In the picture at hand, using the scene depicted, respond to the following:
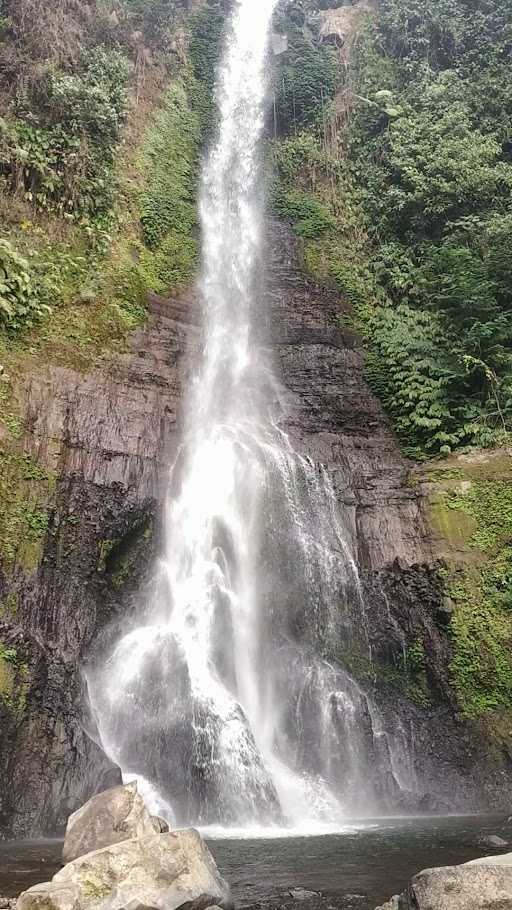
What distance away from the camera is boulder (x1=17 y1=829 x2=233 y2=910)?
14.6 ft

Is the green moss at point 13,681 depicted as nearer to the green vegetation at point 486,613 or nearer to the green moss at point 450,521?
the green vegetation at point 486,613

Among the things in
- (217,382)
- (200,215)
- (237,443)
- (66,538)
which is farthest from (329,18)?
(66,538)

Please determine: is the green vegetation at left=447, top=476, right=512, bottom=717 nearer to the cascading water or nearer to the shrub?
the cascading water

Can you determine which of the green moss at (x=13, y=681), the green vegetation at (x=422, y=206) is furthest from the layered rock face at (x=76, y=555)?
the green vegetation at (x=422, y=206)

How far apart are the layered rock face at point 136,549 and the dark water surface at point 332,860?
1.42 m

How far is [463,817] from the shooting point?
951 centimetres

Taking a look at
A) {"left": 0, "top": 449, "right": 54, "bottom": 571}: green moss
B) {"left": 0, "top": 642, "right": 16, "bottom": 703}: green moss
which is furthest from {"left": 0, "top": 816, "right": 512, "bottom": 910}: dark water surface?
{"left": 0, "top": 449, "right": 54, "bottom": 571}: green moss

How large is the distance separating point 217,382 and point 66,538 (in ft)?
20.2

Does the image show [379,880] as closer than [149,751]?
Yes

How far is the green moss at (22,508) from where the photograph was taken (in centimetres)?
1057

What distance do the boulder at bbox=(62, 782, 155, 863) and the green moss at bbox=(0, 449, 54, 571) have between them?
5.12 meters

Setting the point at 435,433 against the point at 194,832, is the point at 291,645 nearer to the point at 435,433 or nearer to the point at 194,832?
the point at 435,433

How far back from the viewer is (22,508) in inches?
431

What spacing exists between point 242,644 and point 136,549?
253 cm
